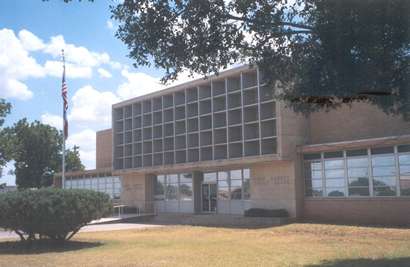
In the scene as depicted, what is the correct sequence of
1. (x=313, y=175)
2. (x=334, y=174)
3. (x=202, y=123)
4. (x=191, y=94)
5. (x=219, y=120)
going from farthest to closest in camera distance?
(x=191, y=94) → (x=202, y=123) → (x=219, y=120) → (x=313, y=175) → (x=334, y=174)

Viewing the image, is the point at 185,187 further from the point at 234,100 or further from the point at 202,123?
the point at 234,100

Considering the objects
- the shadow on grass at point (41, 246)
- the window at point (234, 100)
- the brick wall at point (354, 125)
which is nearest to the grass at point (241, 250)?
the shadow on grass at point (41, 246)

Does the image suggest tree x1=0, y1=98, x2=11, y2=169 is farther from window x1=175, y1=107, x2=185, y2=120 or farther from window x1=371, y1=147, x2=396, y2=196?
window x1=371, y1=147, x2=396, y2=196

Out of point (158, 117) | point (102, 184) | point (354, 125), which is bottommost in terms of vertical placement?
point (102, 184)

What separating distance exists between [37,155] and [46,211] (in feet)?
151

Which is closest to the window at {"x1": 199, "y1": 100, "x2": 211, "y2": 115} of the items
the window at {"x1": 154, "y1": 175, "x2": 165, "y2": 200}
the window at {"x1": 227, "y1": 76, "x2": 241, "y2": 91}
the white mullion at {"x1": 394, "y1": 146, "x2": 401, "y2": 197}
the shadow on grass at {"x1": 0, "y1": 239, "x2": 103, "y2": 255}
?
the window at {"x1": 227, "y1": 76, "x2": 241, "y2": 91}

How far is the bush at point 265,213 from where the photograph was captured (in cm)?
3130

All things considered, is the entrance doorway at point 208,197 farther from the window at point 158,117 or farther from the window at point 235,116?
the window at point 235,116

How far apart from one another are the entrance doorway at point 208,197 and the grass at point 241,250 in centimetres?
1236

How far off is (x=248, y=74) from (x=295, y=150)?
17.3 feet

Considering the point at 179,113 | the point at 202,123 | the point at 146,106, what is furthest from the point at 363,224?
the point at 146,106

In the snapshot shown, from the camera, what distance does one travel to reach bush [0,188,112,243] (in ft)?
65.9

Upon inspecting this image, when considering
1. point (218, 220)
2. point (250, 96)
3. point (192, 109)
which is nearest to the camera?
point (250, 96)

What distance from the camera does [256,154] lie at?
32.6 metres
